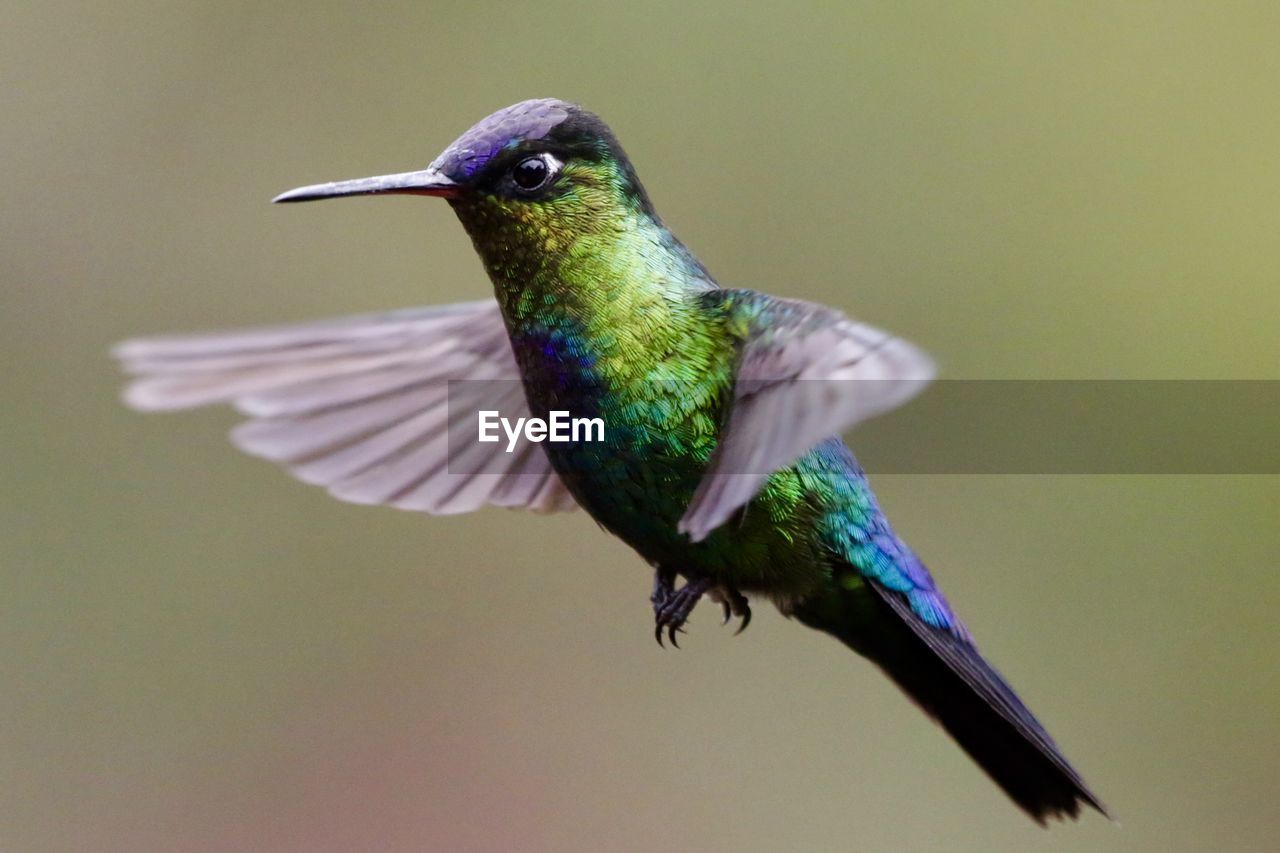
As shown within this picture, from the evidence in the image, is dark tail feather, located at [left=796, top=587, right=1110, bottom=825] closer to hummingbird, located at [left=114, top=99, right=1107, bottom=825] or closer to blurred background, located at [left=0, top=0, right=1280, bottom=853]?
hummingbird, located at [left=114, top=99, right=1107, bottom=825]

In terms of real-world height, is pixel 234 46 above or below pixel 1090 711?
above

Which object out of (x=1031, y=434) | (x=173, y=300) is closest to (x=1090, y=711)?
(x=1031, y=434)

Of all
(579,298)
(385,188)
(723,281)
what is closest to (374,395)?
(579,298)

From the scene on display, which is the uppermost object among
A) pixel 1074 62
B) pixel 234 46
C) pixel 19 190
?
pixel 1074 62

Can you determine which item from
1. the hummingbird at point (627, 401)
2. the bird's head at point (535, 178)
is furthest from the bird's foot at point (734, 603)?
the bird's head at point (535, 178)

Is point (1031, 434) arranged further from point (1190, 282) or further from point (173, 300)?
point (173, 300)

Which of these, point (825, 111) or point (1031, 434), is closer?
point (1031, 434)

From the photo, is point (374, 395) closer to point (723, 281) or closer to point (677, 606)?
point (677, 606)

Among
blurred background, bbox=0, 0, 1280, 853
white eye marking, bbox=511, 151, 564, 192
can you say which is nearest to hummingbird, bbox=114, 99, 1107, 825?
white eye marking, bbox=511, 151, 564, 192
